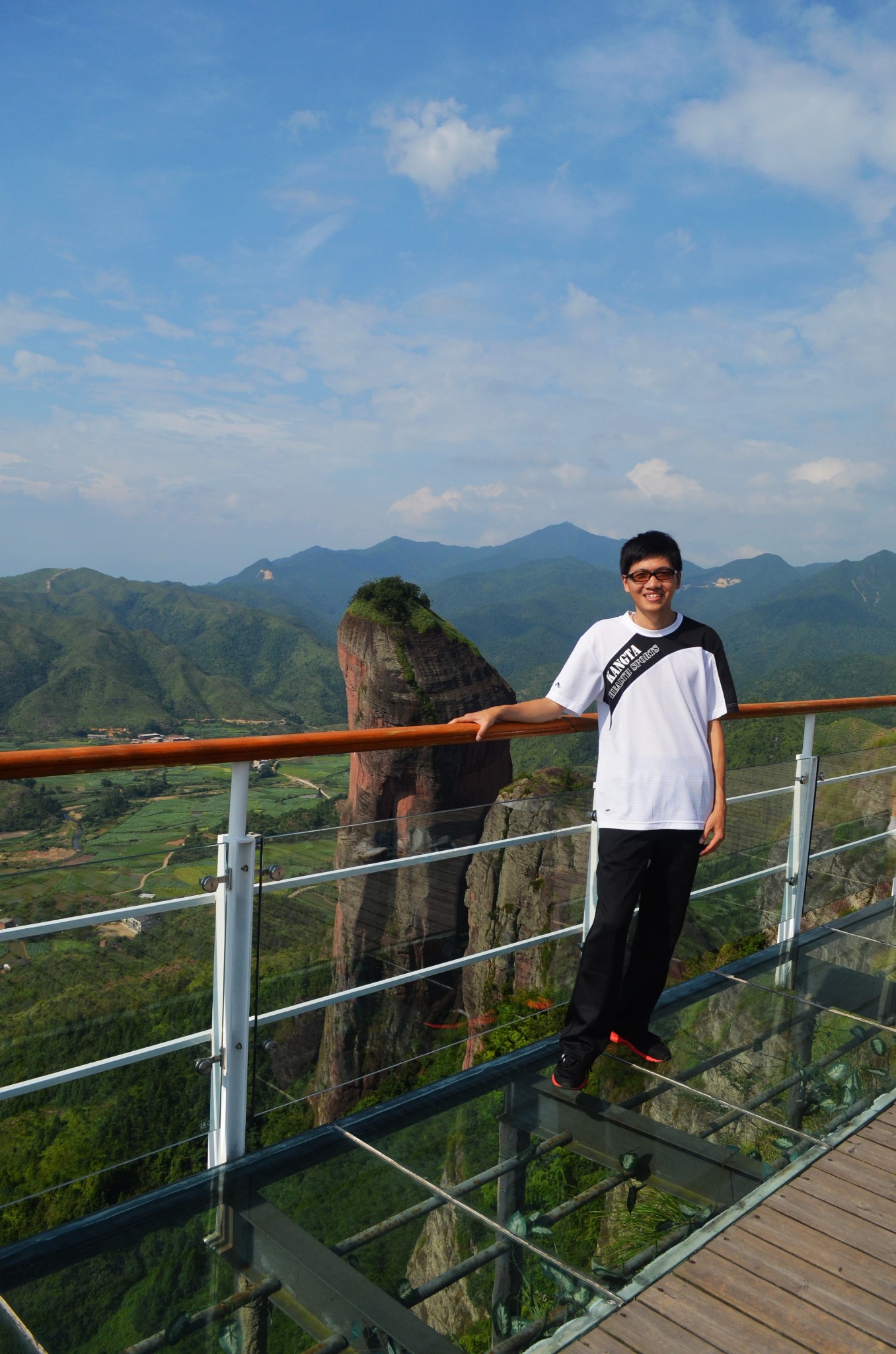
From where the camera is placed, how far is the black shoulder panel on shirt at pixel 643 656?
7.36 ft

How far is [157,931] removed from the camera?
70.1 inches

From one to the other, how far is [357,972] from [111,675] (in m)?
80.0

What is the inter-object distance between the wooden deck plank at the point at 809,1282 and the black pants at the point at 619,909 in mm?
614

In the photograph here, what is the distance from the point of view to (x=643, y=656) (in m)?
2.24

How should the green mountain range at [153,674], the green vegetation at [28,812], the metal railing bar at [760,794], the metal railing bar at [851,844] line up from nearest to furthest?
the metal railing bar at [760,794] → the metal railing bar at [851,844] → the green vegetation at [28,812] → the green mountain range at [153,674]

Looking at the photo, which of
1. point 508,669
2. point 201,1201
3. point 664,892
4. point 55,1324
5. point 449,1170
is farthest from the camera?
point 508,669

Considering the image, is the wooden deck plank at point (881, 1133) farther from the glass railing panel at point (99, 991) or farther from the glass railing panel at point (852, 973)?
the glass railing panel at point (99, 991)

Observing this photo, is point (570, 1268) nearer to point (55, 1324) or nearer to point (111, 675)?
point (55, 1324)

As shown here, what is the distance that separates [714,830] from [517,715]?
569 mm

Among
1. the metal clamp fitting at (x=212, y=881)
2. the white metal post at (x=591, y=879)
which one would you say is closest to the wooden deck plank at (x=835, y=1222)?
the white metal post at (x=591, y=879)

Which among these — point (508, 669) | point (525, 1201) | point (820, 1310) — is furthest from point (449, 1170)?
point (508, 669)

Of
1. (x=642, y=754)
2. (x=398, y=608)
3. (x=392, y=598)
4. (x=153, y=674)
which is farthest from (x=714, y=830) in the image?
(x=153, y=674)

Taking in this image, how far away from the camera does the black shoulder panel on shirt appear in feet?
7.36

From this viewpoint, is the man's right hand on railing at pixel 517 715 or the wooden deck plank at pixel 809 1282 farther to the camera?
the man's right hand on railing at pixel 517 715
